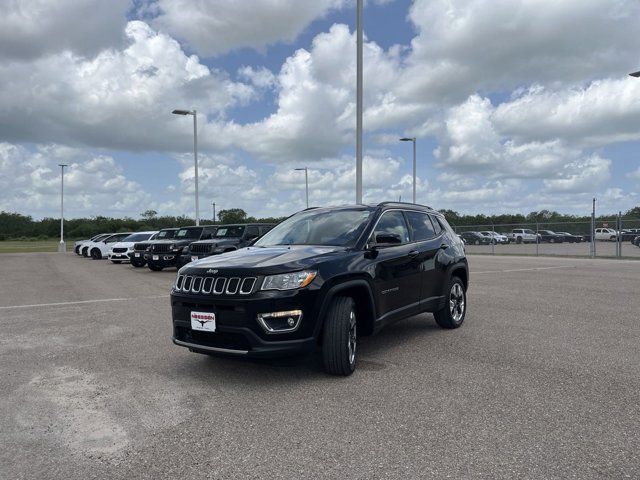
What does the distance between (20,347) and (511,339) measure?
6.15 metres

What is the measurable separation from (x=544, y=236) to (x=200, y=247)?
24.3 meters

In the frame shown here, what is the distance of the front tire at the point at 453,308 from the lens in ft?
23.7

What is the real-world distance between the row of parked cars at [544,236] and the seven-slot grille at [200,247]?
30.5ft

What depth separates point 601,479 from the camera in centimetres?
299

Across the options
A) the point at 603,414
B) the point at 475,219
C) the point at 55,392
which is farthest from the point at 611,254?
the point at 475,219

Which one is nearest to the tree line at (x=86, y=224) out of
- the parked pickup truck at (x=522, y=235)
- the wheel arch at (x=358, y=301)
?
the parked pickup truck at (x=522, y=235)

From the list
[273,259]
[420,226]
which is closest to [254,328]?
[273,259]

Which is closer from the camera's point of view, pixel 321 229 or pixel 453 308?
pixel 321 229

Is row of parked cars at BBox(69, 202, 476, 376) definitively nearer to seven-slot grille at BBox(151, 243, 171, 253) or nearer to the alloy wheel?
the alloy wheel

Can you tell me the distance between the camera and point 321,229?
602 centimetres

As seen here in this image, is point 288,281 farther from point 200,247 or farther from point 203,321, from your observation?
point 200,247

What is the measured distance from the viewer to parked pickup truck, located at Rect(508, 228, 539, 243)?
38.6m

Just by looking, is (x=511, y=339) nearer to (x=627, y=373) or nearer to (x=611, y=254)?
(x=627, y=373)

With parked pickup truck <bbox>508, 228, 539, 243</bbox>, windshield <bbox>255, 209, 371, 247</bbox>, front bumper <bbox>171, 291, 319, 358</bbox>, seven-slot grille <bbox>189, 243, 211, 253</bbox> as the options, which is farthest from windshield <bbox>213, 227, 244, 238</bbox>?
parked pickup truck <bbox>508, 228, 539, 243</bbox>
